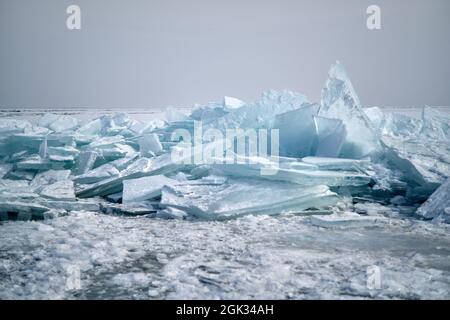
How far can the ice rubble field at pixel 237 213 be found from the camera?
6.51 feet

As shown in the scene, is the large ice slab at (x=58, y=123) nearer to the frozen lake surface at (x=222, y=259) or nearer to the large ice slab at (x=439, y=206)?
the frozen lake surface at (x=222, y=259)

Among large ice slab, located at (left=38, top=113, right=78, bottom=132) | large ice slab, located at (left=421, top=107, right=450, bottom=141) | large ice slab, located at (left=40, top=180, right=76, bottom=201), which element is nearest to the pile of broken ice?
large ice slab, located at (left=40, top=180, right=76, bottom=201)

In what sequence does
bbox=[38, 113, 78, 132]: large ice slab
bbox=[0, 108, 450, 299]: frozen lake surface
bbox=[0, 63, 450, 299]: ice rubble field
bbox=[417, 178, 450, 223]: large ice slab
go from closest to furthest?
bbox=[0, 108, 450, 299]: frozen lake surface → bbox=[0, 63, 450, 299]: ice rubble field → bbox=[417, 178, 450, 223]: large ice slab → bbox=[38, 113, 78, 132]: large ice slab

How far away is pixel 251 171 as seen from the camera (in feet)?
12.4

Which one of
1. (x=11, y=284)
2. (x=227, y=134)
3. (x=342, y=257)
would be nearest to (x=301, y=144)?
(x=227, y=134)

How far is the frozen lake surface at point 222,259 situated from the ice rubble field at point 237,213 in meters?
0.01

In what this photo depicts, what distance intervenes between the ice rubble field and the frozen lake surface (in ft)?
0.03

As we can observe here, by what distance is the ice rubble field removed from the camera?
6.51 feet

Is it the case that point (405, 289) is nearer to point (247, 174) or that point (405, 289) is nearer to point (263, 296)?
point (263, 296)

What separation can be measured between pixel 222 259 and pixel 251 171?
5.22ft

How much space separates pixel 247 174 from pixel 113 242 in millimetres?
1633

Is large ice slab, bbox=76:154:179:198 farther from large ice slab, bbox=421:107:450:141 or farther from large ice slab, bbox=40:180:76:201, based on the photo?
large ice slab, bbox=421:107:450:141

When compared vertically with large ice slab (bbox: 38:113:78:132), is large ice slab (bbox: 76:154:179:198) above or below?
below

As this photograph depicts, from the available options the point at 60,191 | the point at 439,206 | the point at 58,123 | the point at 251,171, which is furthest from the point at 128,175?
the point at 58,123
